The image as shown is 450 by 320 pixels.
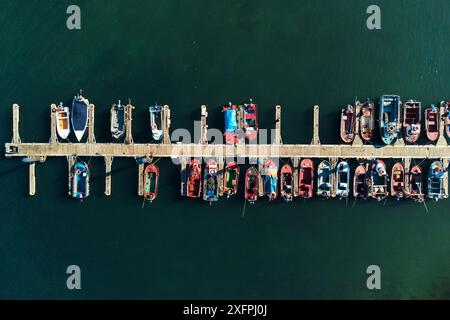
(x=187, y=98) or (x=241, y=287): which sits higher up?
(x=187, y=98)

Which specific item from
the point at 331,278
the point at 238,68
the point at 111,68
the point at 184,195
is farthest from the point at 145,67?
the point at 331,278

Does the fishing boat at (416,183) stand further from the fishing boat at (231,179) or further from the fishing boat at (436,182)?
the fishing boat at (231,179)

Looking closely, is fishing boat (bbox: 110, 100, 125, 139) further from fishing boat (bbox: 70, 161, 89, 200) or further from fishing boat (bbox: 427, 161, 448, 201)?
fishing boat (bbox: 427, 161, 448, 201)

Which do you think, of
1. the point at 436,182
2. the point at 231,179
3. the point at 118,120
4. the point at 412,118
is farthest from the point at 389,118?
the point at 118,120

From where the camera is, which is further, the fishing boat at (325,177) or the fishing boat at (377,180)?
the fishing boat at (325,177)

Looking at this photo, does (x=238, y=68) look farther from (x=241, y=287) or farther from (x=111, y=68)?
(x=241, y=287)

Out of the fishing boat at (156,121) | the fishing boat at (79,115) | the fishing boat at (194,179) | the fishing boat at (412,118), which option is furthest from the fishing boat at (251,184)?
the fishing boat at (79,115)
